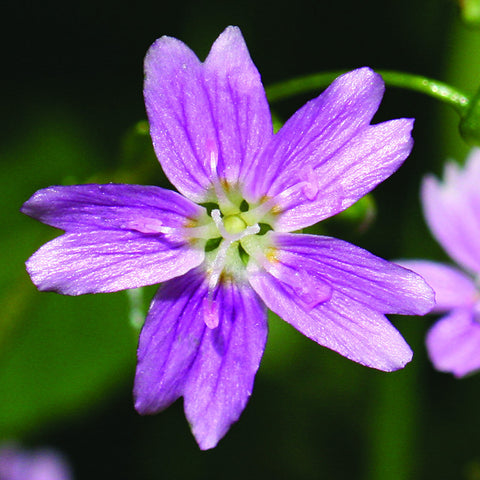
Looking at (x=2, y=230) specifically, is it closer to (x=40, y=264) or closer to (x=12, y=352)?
(x=12, y=352)

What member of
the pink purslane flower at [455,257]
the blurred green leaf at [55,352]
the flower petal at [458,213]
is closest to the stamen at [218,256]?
the pink purslane flower at [455,257]

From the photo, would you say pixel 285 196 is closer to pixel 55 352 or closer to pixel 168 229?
pixel 168 229

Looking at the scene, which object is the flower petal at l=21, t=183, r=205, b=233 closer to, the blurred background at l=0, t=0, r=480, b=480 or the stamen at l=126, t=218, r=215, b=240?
the stamen at l=126, t=218, r=215, b=240

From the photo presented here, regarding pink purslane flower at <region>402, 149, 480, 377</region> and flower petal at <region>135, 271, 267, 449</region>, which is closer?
flower petal at <region>135, 271, 267, 449</region>

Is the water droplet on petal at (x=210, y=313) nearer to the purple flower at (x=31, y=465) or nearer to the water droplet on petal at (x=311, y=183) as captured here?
the water droplet on petal at (x=311, y=183)

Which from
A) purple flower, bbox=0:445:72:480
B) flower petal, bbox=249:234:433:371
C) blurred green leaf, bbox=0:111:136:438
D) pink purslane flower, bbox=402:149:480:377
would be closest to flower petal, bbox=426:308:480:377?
pink purslane flower, bbox=402:149:480:377
